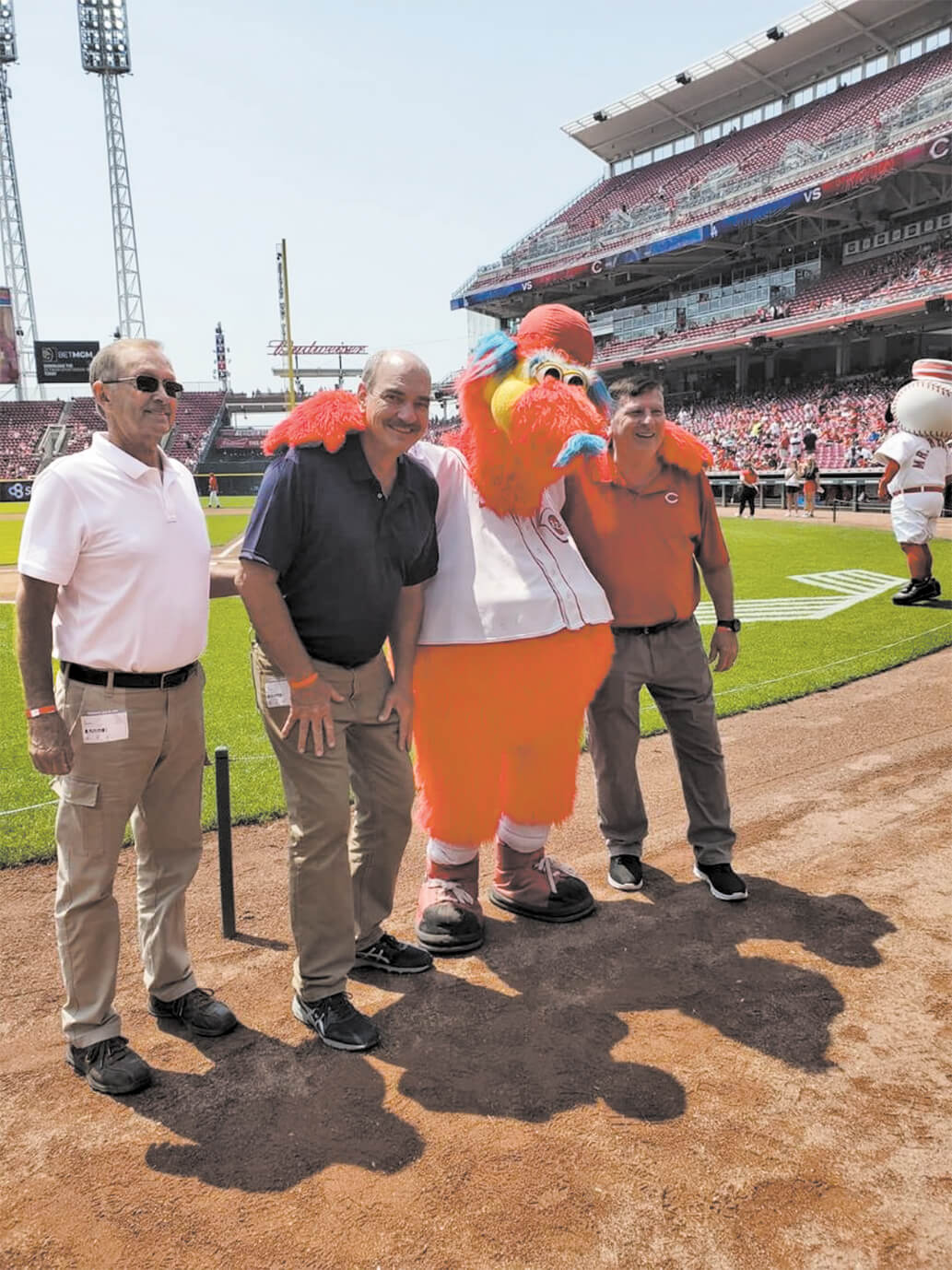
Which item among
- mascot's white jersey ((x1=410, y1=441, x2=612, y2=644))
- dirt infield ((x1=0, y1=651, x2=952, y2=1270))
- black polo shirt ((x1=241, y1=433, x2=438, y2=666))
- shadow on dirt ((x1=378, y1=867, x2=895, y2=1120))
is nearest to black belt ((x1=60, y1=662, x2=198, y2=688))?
black polo shirt ((x1=241, y1=433, x2=438, y2=666))

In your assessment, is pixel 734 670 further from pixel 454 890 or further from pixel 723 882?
pixel 454 890

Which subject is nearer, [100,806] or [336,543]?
[100,806]

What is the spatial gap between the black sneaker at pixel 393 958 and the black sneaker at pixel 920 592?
8.58 m

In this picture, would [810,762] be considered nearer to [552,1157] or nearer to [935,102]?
[552,1157]

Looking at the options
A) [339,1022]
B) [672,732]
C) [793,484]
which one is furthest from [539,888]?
[793,484]

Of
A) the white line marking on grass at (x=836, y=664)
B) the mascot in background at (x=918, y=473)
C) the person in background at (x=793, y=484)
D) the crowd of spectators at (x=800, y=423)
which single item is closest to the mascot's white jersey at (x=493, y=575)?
the white line marking on grass at (x=836, y=664)

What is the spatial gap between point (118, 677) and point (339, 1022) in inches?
48.7

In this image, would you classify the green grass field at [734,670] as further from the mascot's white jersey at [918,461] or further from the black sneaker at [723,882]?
the black sneaker at [723,882]

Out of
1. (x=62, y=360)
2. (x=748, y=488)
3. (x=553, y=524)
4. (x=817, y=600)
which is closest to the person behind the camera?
(x=553, y=524)

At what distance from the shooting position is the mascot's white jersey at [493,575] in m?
3.09

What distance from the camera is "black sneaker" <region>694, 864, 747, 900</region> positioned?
362cm

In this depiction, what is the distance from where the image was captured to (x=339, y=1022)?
2752 mm

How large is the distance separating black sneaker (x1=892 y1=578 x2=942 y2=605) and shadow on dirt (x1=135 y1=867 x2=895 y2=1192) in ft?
24.3

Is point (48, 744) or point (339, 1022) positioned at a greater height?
point (48, 744)
